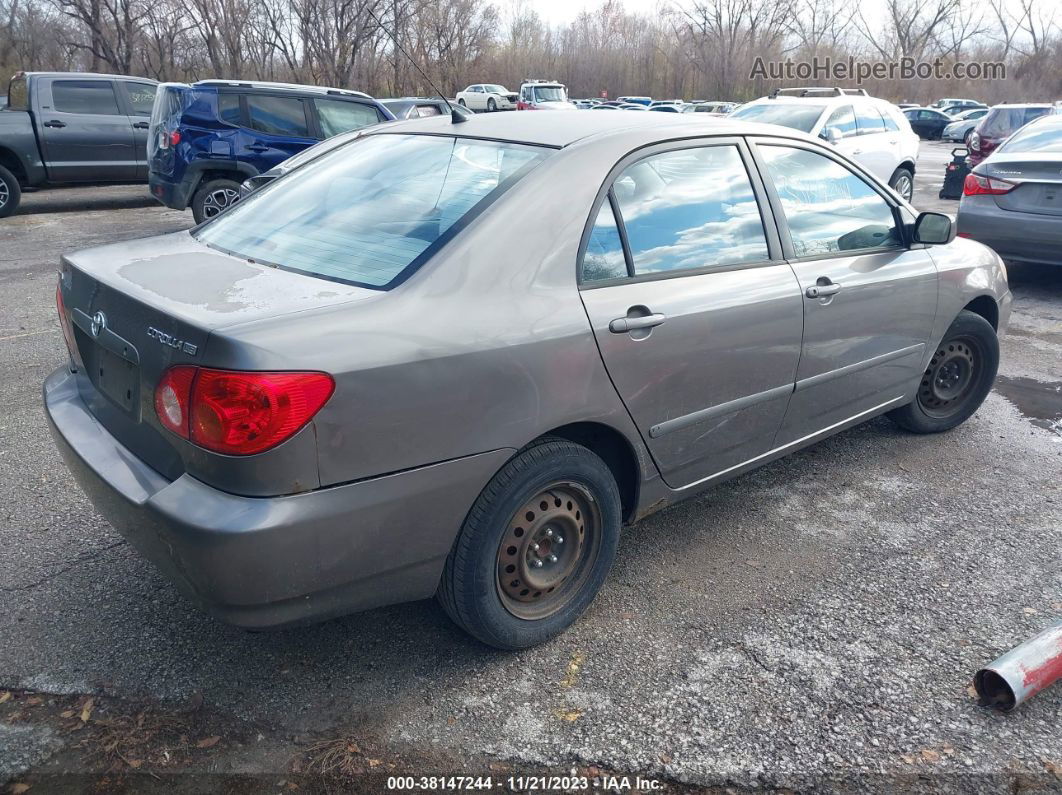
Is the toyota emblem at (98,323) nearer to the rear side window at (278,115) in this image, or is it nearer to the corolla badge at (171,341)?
the corolla badge at (171,341)

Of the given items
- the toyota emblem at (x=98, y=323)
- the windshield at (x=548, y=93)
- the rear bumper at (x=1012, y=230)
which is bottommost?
the rear bumper at (x=1012, y=230)

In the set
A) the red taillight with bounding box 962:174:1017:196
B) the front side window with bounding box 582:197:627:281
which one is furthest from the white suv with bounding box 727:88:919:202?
the front side window with bounding box 582:197:627:281

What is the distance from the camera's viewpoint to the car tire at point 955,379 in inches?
176

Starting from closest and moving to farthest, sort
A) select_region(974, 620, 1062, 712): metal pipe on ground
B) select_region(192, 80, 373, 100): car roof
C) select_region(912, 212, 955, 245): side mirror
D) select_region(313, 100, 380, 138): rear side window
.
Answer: select_region(974, 620, 1062, 712): metal pipe on ground → select_region(912, 212, 955, 245): side mirror → select_region(192, 80, 373, 100): car roof → select_region(313, 100, 380, 138): rear side window

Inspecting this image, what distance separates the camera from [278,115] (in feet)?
36.1

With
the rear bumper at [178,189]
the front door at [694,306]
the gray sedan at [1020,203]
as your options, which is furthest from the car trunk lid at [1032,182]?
the rear bumper at [178,189]

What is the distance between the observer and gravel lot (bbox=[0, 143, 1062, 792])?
93.2 inches

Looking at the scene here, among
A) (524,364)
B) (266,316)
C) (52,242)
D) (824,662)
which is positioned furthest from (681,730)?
(52,242)

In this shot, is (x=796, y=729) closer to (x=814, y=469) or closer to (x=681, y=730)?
(x=681, y=730)

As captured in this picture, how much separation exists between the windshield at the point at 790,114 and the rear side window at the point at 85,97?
897 cm

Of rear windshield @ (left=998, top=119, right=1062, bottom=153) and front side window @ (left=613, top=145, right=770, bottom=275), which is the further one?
rear windshield @ (left=998, top=119, right=1062, bottom=153)

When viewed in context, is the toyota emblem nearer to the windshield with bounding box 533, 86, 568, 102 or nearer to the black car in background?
the windshield with bounding box 533, 86, 568, 102

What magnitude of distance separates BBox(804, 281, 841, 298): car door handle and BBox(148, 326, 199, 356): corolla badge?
229 cm

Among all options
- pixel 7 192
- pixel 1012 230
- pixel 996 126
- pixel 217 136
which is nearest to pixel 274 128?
pixel 217 136
